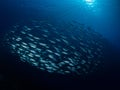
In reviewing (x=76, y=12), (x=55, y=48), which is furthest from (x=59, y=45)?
(x=76, y=12)

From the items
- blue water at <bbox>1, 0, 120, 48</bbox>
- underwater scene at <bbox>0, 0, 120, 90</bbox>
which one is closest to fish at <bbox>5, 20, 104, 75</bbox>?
underwater scene at <bbox>0, 0, 120, 90</bbox>

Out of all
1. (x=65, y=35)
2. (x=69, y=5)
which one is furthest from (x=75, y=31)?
(x=69, y=5)

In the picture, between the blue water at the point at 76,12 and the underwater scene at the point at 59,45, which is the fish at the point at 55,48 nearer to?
the underwater scene at the point at 59,45

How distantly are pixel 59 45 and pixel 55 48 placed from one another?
0.43 meters

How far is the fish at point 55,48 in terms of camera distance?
42.7 feet

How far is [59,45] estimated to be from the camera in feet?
46.7

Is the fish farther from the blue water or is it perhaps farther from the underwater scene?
the blue water

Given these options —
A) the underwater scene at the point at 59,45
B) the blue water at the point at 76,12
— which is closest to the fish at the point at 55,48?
the underwater scene at the point at 59,45

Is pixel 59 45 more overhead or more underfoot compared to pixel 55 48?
more overhead

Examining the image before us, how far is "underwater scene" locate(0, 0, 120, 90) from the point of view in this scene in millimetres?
12461

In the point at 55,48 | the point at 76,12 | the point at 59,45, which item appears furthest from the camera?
the point at 76,12

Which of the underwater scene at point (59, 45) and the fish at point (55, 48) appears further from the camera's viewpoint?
the fish at point (55, 48)

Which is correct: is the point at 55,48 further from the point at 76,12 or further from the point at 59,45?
the point at 76,12

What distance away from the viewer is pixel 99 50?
14.1 meters
